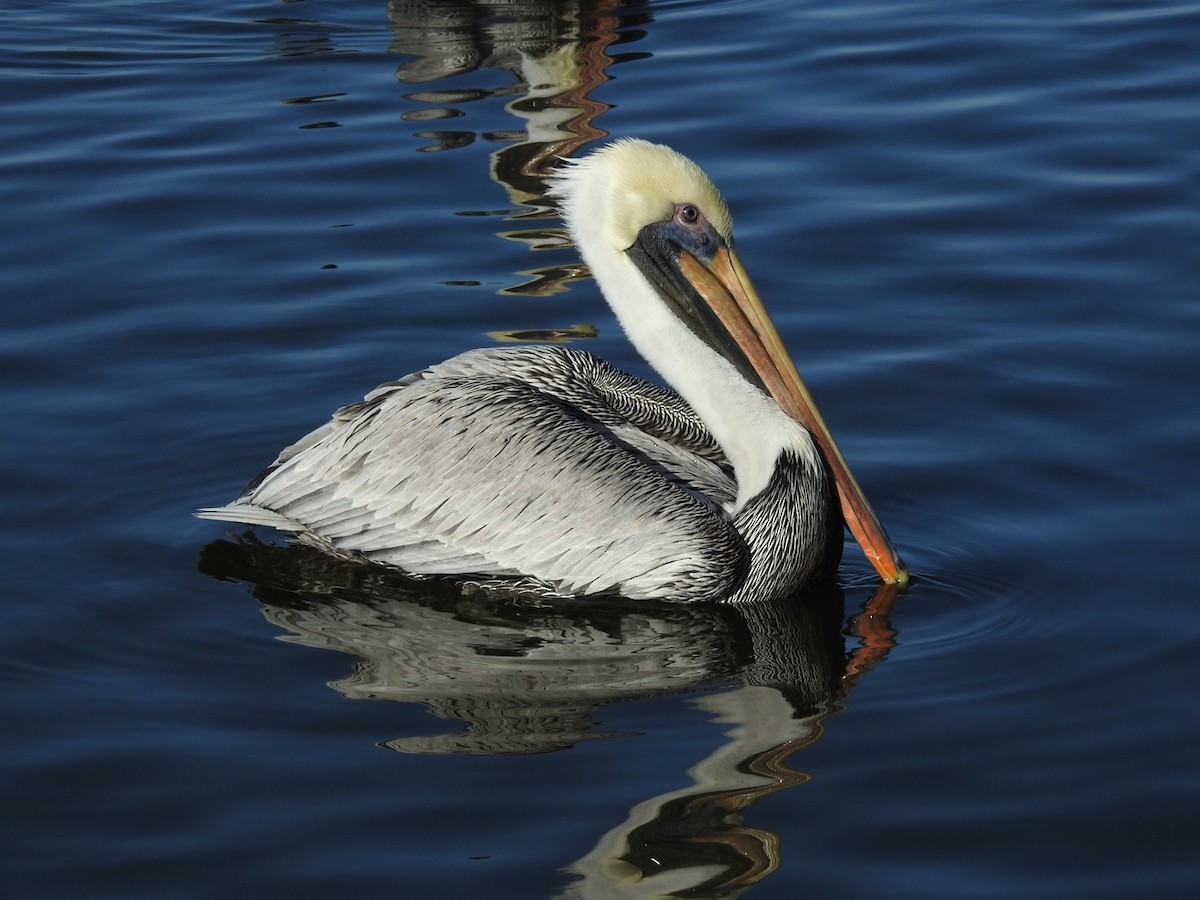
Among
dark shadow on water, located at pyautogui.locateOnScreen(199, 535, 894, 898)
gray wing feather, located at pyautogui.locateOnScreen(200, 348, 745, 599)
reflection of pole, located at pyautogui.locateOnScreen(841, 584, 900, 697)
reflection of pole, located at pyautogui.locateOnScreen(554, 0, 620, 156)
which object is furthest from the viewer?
reflection of pole, located at pyautogui.locateOnScreen(554, 0, 620, 156)

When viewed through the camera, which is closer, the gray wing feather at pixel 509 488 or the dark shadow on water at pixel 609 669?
the dark shadow on water at pixel 609 669

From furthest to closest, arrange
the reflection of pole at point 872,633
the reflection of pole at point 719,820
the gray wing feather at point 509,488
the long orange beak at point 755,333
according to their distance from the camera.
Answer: the long orange beak at point 755,333, the gray wing feather at point 509,488, the reflection of pole at point 872,633, the reflection of pole at point 719,820

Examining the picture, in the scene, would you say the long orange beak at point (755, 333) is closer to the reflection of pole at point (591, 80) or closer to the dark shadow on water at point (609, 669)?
the dark shadow on water at point (609, 669)

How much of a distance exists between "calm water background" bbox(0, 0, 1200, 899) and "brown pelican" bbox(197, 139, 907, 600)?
0.16 m

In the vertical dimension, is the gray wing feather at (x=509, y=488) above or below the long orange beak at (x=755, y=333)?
below

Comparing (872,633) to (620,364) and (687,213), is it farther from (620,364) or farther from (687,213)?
(620,364)

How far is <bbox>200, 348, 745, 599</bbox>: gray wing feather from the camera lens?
17.6 feet

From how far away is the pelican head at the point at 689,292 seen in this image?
5582mm

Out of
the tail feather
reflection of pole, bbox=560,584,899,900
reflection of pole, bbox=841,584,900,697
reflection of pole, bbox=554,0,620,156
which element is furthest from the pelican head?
reflection of pole, bbox=554,0,620,156

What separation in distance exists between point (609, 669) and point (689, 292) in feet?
4.15

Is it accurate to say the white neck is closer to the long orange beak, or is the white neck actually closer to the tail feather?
the long orange beak

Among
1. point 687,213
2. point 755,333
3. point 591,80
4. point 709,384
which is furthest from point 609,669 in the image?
point 591,80

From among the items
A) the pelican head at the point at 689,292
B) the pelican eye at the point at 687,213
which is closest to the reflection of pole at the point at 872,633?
the pelican head at the point at 689,292

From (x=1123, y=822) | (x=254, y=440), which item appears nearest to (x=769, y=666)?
(x=1123, y=822)
